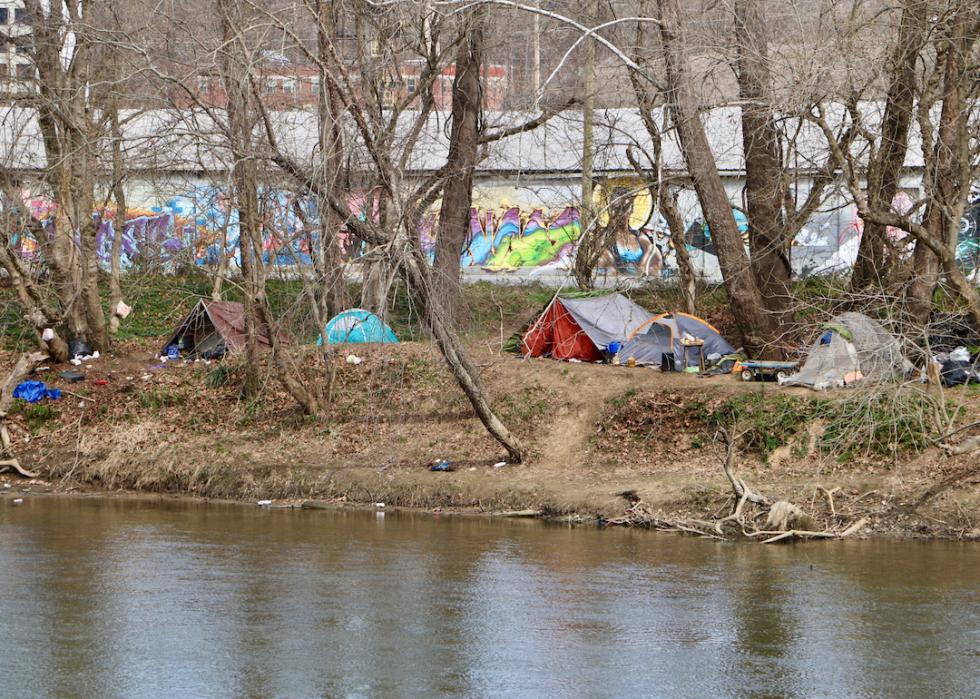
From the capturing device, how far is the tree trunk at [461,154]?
21844 mm

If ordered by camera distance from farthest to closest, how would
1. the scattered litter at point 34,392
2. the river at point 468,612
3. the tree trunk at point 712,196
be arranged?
the scattered litter at point 34,392 < the tree trunk at point 712,196 < the river at point 468,612

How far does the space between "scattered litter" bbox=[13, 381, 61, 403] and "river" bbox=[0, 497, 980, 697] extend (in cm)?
533

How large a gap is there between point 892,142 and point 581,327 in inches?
258

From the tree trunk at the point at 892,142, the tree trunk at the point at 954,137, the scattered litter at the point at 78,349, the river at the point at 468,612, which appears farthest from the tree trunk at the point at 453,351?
the scattered litter at the point at 78,349

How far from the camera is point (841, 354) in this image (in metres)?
18.4

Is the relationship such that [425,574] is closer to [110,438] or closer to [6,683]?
[6,683]

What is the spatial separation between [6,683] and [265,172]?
10.4 meters

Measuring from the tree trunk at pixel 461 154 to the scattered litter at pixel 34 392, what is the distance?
7.09m

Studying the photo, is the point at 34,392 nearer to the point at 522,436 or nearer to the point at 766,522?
the point at 522,436

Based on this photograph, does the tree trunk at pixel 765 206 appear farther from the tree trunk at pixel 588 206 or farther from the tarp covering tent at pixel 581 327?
the tree trunk at pixel 588 206

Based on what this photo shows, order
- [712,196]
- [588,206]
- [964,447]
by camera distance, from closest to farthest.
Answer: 1. [964,447]
2. [712,196]
3. [588,206]

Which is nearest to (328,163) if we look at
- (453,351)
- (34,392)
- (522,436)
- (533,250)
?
(453,351)

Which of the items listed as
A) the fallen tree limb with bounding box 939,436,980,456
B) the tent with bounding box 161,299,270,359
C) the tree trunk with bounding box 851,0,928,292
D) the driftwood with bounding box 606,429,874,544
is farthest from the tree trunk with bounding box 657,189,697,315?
the fallen tree limb with bounding box 939,436,980,456

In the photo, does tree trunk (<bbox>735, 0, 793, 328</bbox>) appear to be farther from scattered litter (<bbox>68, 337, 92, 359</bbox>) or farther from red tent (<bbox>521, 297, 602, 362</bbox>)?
scattered litter (<bbox>68, 337, 92, 359</bbox>)
